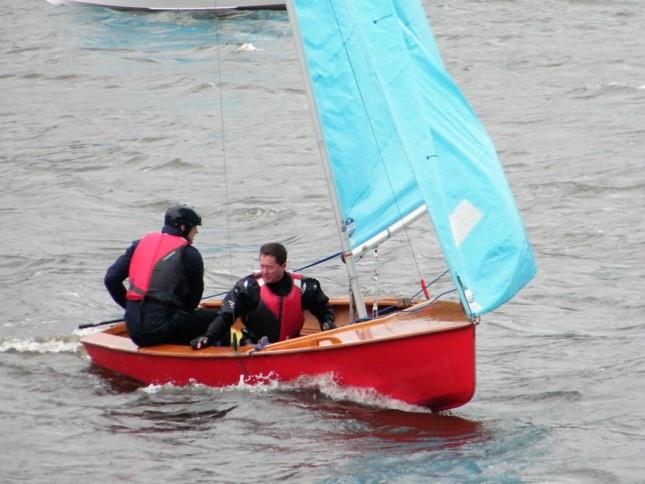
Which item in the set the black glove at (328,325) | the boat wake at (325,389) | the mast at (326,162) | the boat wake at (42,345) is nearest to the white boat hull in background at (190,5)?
the boat wake at (42,345)

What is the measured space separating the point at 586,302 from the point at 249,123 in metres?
8.55

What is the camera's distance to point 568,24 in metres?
22.3

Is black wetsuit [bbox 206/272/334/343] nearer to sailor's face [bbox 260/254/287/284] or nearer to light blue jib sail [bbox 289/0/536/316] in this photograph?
sailor's face [bbox 260/254/287/284]

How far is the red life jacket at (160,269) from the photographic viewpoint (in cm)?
761

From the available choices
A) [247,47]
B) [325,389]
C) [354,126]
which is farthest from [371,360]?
[247,47]

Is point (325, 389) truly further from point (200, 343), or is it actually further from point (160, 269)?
point (160, 269)

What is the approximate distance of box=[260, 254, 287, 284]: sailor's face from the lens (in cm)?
731

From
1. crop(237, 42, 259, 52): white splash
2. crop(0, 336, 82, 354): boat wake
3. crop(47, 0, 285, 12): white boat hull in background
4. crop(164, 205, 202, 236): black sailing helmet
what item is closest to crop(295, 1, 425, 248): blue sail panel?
crop(164, 205, 202, 236): black sailing helmet

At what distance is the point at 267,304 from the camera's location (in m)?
7.44

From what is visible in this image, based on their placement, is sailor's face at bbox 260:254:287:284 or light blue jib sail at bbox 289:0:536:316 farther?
sailor's face at bbox 260:254:287:284

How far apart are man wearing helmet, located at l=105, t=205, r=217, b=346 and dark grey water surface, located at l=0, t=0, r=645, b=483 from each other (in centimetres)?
41

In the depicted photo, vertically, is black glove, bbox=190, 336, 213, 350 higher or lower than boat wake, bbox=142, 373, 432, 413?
higher

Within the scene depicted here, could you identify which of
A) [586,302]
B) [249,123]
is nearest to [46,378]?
[586,302]

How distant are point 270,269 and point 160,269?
730mm
